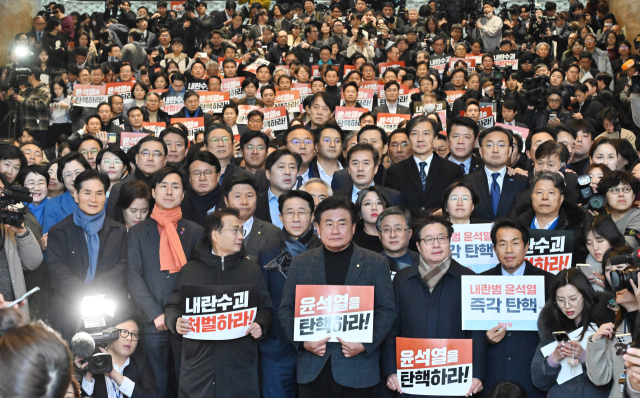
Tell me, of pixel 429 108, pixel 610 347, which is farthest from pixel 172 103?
pixel 610 347

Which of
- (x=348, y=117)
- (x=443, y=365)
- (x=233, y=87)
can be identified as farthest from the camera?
(x=233, y=87)

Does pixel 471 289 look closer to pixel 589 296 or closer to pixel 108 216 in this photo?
pixel 589 296

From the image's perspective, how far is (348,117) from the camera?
9.42 metres

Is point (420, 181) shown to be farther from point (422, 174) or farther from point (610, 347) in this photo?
point (610, 347)

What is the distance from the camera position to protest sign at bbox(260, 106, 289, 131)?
960cm

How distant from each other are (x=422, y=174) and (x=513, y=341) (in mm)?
2288

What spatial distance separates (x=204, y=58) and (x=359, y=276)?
9.38m

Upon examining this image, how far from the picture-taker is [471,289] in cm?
462

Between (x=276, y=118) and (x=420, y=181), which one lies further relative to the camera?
(x=276, y=118)

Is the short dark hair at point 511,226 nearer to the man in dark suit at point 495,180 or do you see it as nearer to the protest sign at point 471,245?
the protest sign at point 471,245

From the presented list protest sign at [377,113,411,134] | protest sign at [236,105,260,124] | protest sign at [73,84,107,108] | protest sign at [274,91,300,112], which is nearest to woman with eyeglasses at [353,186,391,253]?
protest sign at [377,113,411,134]

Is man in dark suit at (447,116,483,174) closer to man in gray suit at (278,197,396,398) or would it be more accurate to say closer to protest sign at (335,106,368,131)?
man in gray suit at (278,197,396,398)

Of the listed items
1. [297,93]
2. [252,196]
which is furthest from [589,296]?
[297,93]

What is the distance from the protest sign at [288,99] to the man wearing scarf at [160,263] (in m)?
5.05
